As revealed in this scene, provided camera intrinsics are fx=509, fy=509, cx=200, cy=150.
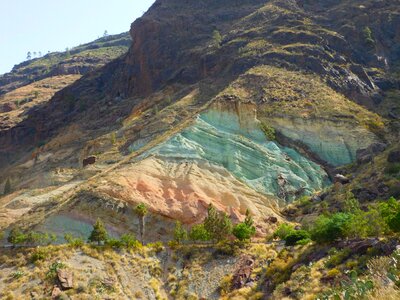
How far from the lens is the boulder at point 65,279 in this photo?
35344 mm

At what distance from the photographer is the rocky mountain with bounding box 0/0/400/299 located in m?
51.4

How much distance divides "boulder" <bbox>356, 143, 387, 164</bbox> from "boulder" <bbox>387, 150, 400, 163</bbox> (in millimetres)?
5116

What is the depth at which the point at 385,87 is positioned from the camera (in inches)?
3607

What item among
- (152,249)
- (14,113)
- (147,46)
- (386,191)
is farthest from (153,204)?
(14,113)

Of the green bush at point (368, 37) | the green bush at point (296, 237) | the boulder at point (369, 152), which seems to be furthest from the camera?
the green bush at point (368, 37)

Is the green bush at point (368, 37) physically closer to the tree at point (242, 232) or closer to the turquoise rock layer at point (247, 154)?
the turquoise rock layer at point (247, 154)

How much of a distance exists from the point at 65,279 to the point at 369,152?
1776 inches

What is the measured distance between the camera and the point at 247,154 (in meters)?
66.1

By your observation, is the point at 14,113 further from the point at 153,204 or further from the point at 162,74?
the point at 153,204

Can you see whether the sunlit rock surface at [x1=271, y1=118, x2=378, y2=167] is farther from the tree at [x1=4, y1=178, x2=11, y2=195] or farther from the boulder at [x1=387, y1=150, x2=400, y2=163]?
the tree at [x1=4, y1=178, x2=11, y2=195]

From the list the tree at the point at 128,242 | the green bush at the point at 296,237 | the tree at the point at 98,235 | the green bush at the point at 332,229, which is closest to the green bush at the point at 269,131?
the green bush at the point at 296,237

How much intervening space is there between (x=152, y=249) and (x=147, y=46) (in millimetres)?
85524

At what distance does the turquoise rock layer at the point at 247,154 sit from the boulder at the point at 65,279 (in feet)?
87.1

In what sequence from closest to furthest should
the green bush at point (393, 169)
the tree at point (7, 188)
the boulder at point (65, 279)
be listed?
the boulder at point (65, 279)
the green bush at point (393, 169)
the tree at point (7, 188)
